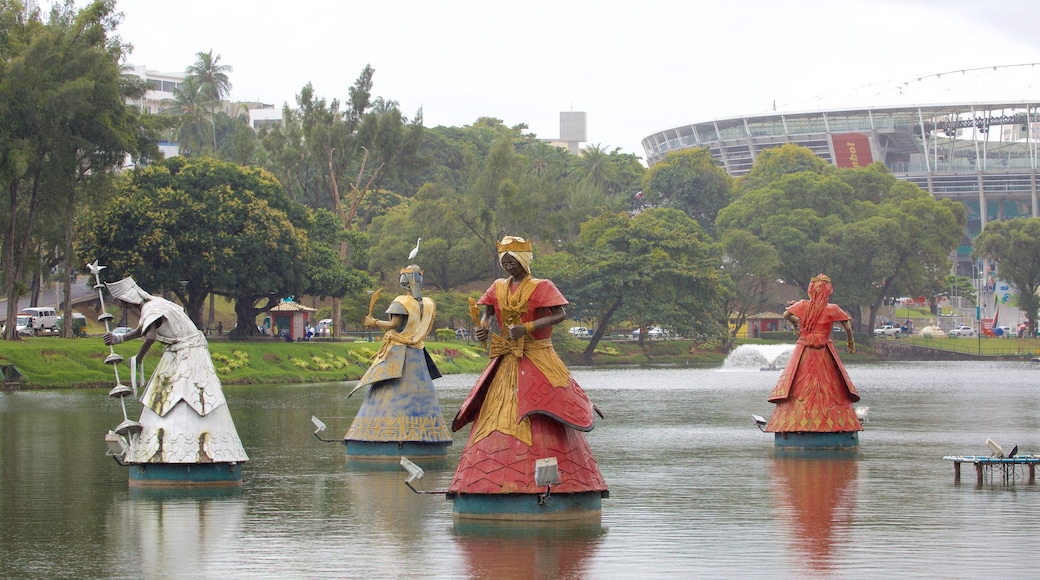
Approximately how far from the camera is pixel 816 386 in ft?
87.4

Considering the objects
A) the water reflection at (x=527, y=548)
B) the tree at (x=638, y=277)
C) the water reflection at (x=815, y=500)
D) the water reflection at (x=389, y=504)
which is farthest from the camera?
the tree at (x=638, y=277)

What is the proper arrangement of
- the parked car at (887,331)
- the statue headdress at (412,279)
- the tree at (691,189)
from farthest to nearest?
the tree at (691,189) → the parked car at (887,331) → the statue headdress at (412,279)

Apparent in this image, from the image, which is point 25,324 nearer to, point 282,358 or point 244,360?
point 282,358

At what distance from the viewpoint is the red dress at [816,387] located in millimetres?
26297

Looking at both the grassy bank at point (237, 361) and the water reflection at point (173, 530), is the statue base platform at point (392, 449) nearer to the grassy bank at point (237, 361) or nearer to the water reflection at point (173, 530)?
the water reflection at point (173, 530)

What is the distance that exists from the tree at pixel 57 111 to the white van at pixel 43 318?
1614 cm

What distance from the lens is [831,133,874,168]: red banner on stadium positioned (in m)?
166

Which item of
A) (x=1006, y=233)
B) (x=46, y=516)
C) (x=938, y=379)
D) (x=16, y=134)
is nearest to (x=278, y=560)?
(x=46, y=516)

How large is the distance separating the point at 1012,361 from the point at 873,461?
3433 inches

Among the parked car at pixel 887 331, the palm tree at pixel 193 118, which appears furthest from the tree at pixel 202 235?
the parked car at pixel 887 331

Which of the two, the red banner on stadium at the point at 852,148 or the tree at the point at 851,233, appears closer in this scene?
the tree at the point at 851,233

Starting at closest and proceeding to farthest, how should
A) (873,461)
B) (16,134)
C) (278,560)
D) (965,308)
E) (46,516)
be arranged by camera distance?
1. (278,560)
2. (46,516)
3. (873,461)
4. (16,134)
5. (965,308)

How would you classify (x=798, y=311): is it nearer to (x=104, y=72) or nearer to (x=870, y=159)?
(x=104, y=72)

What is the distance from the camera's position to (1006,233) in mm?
119312
